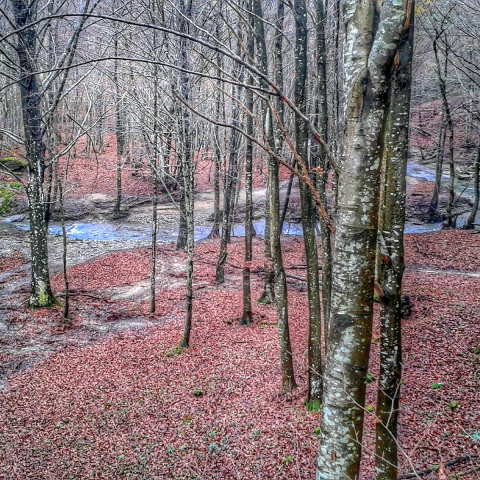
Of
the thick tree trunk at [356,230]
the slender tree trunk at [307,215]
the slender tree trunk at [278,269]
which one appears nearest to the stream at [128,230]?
the slender tree trunk at [278,269]


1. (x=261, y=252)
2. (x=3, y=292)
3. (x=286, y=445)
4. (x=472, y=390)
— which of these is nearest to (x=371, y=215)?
(x=286, y=445)

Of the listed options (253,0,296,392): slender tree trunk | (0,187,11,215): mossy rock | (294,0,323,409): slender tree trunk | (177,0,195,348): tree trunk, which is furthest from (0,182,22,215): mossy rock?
(294,0,323,409): slender tree trunk

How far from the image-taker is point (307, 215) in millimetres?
6234

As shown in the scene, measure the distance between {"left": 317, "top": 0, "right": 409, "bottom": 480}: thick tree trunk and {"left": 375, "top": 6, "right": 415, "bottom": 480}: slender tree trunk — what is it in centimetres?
100

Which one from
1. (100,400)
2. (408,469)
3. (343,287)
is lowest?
(100,400)

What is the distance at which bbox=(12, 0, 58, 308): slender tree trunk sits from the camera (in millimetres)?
11797

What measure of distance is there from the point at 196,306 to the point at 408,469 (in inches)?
358

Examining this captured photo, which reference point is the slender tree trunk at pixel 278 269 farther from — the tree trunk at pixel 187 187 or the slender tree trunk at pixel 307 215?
the tree trunk at pixel 187 187

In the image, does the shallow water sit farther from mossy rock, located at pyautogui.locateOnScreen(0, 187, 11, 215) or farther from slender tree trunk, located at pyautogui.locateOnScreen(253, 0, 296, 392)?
slender tree trunk, located at pyautogui.locateOnScreen(253, 0, 296, 392)

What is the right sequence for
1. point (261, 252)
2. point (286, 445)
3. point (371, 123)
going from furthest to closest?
1. point (261, 252)
2. point (286, 445)
3. point (371, 123)

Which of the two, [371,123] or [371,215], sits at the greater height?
[371,123]

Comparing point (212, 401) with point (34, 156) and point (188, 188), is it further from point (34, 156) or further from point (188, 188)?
point (34, 156)

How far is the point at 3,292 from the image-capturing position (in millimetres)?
14078

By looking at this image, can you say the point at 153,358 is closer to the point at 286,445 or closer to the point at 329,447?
the point at 286,445
